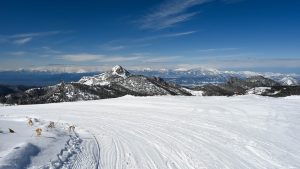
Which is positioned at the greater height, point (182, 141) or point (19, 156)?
point (19, 156)

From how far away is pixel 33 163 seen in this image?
10.1 meters

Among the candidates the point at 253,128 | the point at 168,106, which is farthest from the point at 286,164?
the point at 168,106

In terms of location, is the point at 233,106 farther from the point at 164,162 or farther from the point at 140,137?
the point at 164,162

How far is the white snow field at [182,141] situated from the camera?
11.0 metres

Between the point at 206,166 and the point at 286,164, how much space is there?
2.69 metres

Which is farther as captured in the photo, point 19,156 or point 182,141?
point 182,141

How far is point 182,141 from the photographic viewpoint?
46.9 ft

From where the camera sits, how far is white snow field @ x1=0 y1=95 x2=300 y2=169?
11.0m

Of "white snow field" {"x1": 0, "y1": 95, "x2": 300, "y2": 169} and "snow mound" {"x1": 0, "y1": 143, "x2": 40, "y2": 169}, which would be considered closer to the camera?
"snow mound" {"x1": 0, "y1": 143, "x2": 40, "y2": 169}

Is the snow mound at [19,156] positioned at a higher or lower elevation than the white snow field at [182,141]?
higher

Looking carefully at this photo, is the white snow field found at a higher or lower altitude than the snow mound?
lower

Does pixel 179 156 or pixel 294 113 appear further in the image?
pixel 294 113

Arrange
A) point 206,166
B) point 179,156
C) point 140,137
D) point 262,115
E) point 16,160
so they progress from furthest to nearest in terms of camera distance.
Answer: point 262,115 → point 140,137 → point 179,156 → point 206,166 → point 16,160

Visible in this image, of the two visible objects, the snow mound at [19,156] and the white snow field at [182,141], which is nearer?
the snow mound at [19,156]
